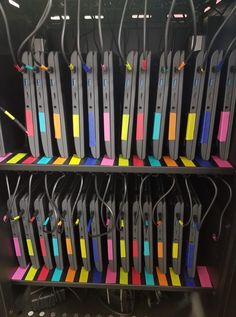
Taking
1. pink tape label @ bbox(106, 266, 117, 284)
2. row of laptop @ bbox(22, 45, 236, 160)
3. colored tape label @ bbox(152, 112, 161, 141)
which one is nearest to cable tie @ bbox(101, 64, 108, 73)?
row of laptop @ bbox(22, 45, 236, 160)

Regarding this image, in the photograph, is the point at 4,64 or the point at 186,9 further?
the point at 186,9

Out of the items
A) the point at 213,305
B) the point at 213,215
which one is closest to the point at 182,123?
the point at 213,215

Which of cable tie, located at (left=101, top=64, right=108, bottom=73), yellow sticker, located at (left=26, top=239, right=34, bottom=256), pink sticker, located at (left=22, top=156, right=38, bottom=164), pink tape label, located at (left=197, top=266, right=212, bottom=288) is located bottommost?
pink tape label, located at (left=197, top=266, right=212, bottom=288)

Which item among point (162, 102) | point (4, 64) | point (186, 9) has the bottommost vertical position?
point (162, 102)

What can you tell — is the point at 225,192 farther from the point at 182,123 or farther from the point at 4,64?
the point at 4,64

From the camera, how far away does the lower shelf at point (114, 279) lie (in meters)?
1.04

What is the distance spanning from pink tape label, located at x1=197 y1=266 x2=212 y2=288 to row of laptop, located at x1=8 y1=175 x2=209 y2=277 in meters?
0.05

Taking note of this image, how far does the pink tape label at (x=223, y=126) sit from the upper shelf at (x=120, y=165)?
91 millimetres

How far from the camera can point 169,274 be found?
1.08 meters

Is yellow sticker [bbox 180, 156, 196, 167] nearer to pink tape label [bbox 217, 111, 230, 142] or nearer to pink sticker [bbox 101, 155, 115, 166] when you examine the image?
pink tape label [bbox 217, 111, 230, 142]

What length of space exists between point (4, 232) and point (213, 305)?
3.27ft

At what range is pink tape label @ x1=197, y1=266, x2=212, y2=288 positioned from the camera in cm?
104

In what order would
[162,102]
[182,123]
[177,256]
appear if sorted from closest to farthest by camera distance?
[162,102], [182,123], [177,256]

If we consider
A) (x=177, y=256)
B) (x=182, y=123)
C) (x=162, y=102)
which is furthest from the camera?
(x=177, y=256)
